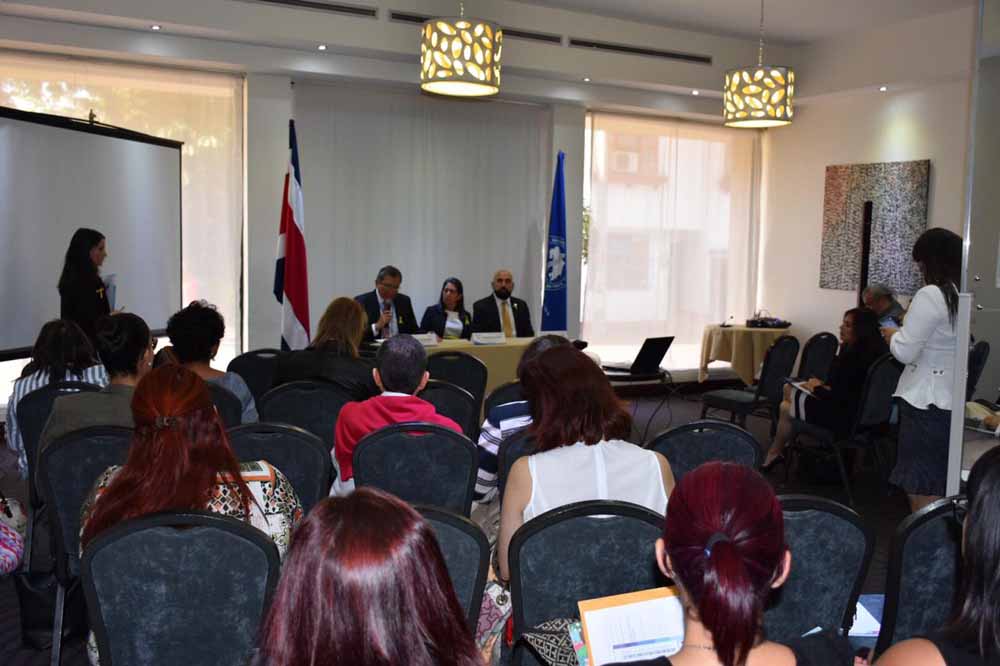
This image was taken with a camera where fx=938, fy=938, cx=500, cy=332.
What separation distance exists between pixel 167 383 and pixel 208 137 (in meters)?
6.13

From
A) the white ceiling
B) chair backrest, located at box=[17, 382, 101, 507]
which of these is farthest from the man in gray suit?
the white ceiling

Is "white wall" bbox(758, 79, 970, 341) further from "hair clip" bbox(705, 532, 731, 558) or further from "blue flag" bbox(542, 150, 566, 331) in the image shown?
"hair clip" bbox(705, 532, 731, 558)

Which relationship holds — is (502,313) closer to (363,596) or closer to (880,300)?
(880,300)

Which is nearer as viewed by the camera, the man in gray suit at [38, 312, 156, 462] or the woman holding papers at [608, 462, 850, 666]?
the woman holding papers at [608, 462, 850, 666]

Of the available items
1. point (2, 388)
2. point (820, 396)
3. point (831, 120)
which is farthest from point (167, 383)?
point (831, 120)

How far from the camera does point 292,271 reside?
7531 mm

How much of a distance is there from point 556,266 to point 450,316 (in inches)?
59.9

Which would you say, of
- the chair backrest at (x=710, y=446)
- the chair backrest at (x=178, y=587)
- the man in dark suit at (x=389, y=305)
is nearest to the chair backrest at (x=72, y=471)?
the chair backrest at (x=178, y=587)

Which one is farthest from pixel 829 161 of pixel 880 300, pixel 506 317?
pixel 506 317

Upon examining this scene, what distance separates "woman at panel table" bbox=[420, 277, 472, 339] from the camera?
8.16m

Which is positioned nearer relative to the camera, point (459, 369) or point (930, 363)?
point (930, 363)

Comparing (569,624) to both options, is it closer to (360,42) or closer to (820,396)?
(820,396)

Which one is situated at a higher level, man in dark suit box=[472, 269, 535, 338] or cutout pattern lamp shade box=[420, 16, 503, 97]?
cutout pattern lamp shade box=[420, 16, 503, 97]

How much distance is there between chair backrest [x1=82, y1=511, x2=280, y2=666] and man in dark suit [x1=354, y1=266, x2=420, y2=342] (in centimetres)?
547
